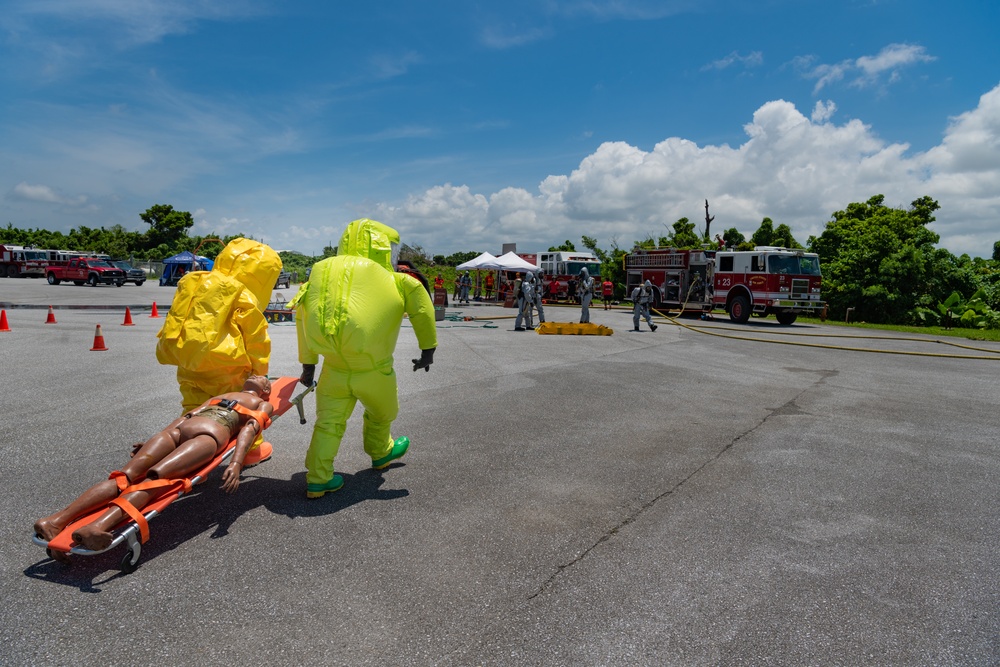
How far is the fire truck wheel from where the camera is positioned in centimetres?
2258

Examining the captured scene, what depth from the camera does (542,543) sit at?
377 cm

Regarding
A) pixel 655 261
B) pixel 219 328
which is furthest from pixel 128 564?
pixel 655 261

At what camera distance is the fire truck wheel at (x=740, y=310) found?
74.1ft

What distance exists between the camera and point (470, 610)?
3.00m

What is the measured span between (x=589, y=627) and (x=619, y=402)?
5.26m

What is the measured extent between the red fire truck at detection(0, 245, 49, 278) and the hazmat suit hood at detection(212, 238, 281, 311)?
50363mm

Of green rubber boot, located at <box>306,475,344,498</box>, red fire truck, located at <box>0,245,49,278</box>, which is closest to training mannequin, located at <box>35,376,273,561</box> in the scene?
green rubber boot, located at <box>306,475,344,498</box>

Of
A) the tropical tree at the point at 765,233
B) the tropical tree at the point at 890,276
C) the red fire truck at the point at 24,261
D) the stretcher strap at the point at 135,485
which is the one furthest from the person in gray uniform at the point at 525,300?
the red fire truck at the point at 24,261

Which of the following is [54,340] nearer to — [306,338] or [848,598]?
[306,338]

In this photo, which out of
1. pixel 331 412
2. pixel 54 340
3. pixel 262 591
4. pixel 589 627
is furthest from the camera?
pixel 54 340

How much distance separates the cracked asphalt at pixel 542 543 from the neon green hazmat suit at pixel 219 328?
835mm

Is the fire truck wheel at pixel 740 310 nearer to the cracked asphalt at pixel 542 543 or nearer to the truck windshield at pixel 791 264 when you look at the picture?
the truck windshield at pixel 791 264

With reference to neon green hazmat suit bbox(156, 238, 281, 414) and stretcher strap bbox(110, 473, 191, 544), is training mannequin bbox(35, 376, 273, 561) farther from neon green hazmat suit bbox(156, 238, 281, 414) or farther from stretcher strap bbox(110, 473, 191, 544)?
neon green hazmat suit bbox(156, 238, 281, 414)

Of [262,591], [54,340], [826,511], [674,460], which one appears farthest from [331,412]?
[54,340]
